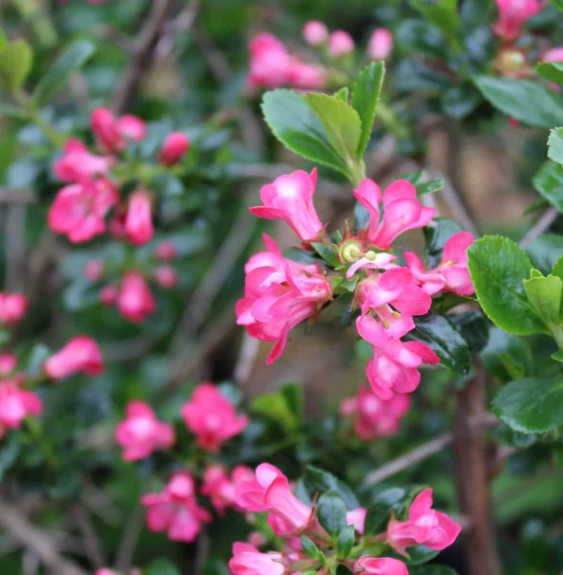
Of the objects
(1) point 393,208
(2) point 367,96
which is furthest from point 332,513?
(2) point 367,96

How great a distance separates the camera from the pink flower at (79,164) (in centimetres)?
102

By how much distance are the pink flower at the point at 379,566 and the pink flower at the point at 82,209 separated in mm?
583

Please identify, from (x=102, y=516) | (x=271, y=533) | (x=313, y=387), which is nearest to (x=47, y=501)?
(x=102, y=516)

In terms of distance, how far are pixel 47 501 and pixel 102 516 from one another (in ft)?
1.25

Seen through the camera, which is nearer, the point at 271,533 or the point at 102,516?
the point at 271,533

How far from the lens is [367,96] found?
0.70m

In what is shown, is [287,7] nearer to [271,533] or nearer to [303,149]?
[303,149]

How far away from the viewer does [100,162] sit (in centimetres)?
106

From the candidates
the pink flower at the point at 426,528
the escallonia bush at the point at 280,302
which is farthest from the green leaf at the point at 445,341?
the pink flower at the point at 426,528

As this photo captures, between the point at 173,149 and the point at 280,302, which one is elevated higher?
the point at 280,302

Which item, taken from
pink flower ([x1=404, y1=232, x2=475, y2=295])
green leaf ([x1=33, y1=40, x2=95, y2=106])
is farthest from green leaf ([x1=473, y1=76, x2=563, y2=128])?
green leaf ([x1=33, y1=40, x2=95, y2=106])

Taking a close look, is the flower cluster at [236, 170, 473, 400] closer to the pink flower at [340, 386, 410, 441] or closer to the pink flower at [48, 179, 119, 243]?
the pink flower at [48, 179, 119, 243]

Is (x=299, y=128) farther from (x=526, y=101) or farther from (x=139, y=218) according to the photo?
(x=139, y=218)

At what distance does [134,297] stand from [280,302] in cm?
84
